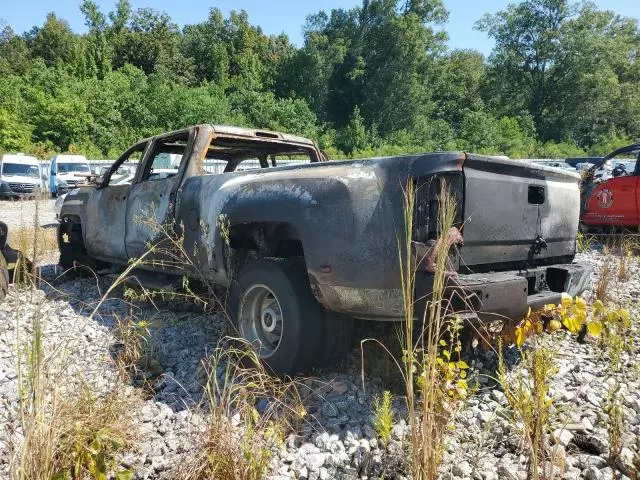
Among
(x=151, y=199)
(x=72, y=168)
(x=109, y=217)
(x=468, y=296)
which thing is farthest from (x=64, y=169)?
(x=468, y=296)

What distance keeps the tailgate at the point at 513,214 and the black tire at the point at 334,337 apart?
0.87 m

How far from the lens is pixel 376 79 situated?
42281mm

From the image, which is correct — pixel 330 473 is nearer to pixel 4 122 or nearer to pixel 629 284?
pixel 629 284

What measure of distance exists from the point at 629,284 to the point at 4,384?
638 cm

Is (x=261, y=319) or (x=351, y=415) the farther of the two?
(x=261, y=319)

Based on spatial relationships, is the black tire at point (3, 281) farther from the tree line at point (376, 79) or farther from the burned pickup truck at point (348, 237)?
the tree line at point (376, 79)

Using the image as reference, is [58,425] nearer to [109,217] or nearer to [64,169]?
[109,217]

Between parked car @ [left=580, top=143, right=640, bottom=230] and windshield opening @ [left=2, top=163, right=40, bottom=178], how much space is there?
21638 mm

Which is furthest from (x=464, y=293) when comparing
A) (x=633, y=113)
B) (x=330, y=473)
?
(x=633, y=113)

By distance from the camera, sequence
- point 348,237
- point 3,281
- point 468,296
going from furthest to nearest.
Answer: point 3,281 < point 348,237 < point 468,296

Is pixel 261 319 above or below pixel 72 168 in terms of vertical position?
below

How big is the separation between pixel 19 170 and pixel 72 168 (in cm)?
237

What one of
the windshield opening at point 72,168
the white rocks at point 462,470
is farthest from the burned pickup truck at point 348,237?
the windshield opening at point 72,168

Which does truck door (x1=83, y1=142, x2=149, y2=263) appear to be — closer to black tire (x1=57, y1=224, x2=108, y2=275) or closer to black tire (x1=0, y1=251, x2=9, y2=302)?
black tire (x1=57, y1=224, x2=108, y2=275)
